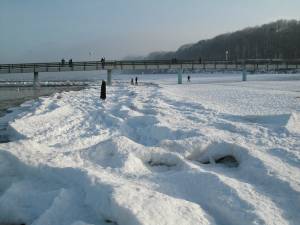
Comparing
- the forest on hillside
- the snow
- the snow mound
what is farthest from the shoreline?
the forest on hillside

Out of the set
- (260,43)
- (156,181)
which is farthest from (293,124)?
(260,43)

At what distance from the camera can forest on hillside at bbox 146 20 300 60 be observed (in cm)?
14075

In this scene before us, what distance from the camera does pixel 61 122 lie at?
15.5 meters

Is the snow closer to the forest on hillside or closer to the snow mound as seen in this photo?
the snow mound

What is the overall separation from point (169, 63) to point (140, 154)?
55205 mm

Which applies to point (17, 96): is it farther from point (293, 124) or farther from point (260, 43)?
point (260, 43)

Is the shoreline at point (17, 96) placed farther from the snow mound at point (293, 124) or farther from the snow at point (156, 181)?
the snow mound at point (293, 124)

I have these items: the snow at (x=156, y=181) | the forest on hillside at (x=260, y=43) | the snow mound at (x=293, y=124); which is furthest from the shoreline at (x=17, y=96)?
the forest on hillside at (x=260, y=43)

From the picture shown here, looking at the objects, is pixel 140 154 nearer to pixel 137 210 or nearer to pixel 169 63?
pixel 137 210

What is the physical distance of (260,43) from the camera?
511 ft

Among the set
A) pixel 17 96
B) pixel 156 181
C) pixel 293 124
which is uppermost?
pixel 293 124

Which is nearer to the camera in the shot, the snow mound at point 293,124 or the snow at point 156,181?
the snow at point 156,181

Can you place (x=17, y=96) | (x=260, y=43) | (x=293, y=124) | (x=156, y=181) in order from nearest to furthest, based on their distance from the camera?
(x=156, y=181) < (x=293, y=124) < (x=17, y=96) < (x=260, y=43)

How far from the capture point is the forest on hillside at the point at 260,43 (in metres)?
141
